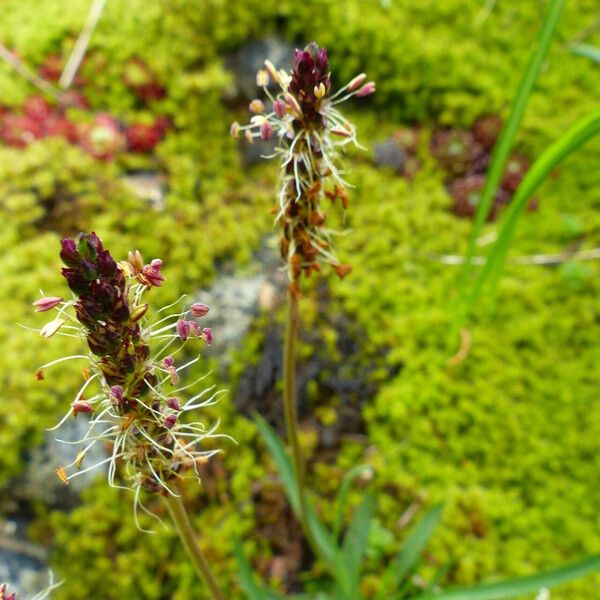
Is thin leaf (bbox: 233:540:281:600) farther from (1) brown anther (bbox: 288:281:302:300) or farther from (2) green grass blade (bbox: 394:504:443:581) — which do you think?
(1) brown anther (bbox: 288:281:302:300)

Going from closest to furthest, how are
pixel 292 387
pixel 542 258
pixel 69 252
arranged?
pixel 69 252 < pixel 292 387 < pixel 542 258

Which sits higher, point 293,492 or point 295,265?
point 295,265

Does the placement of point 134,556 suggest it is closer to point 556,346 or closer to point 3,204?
point 3,204

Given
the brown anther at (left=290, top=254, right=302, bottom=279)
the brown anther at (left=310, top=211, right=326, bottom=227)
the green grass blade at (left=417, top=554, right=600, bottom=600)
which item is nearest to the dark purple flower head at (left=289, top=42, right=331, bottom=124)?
the brown anther at (left=310, top=211, right=326, bottom=227)

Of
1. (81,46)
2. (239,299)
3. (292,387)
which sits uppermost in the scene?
(81,46)

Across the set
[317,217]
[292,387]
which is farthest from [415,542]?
[317,217]

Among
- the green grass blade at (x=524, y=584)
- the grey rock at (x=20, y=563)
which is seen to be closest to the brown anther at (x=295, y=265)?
the green grass blade at (x=524, y=584)

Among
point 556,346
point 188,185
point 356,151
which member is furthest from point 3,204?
point 556,346

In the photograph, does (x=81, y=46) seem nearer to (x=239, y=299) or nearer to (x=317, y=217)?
(x=239, y=299)
